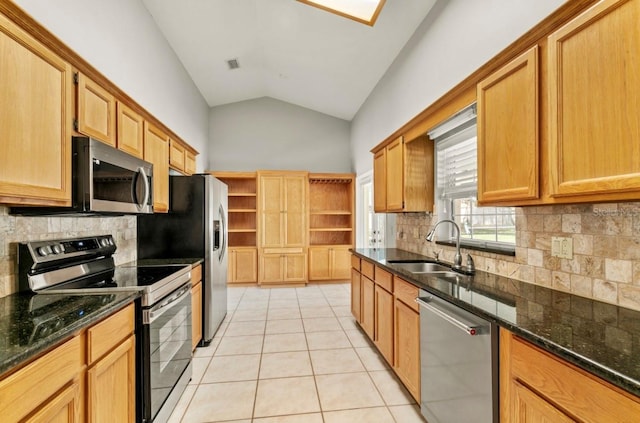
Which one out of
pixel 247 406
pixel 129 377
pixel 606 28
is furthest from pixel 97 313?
pixel 606 28

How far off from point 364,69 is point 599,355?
13.4 ft

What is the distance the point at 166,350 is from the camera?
1963 millimetres

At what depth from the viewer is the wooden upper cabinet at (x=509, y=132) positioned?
1.40 meters

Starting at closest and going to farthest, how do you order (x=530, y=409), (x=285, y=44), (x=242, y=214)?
(x=530, y=409), (x=285, y=44), (x=242, y=214)

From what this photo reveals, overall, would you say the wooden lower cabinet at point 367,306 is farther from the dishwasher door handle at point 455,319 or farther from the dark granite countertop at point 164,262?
the dark granite countertop at point 164,262

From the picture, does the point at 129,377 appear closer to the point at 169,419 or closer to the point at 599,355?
the point at 169,419

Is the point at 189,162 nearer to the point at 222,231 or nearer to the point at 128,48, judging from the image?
the point at 222,231

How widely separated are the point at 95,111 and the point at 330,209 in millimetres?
4688

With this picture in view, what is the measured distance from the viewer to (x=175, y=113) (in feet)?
13.2

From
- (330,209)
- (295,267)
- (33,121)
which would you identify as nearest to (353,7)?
(33,121)

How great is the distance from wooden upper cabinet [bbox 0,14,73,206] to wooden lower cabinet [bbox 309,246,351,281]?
440cm

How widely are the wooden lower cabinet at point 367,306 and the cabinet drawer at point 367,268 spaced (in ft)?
0.15

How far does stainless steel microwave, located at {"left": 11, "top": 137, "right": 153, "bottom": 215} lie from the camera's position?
1610mm

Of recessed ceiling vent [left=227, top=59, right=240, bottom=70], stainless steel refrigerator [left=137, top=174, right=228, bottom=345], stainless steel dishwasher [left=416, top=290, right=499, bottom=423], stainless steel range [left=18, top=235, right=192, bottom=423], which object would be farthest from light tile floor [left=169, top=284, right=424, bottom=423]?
recessed ceiling vent [left=227, top=59, right=240, bottom=70]
